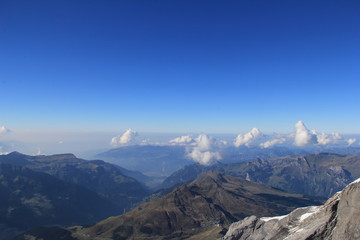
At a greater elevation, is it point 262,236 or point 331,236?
point 331,236

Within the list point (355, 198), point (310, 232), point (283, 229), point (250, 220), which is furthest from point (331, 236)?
point (250, 220)

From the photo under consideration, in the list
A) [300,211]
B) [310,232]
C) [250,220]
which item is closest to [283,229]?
[300,211]

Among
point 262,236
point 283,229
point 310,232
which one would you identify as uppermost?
point 310,232

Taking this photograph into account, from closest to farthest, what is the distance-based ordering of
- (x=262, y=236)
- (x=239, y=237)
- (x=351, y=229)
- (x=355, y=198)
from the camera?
(x=351, y=229), (x=355, y=198), (x=262, y=236), (x=239, y=237)

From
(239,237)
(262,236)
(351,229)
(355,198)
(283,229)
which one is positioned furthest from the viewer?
(239,237)

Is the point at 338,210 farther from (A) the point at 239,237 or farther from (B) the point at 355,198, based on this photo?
(A) the point at 239,237

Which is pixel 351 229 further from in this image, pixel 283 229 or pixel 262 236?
pixel 262 236

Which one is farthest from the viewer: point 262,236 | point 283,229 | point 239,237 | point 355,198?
point 239,237

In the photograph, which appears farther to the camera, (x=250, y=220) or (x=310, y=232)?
(x=250, y=220)

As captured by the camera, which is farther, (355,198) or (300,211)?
(300,211)
